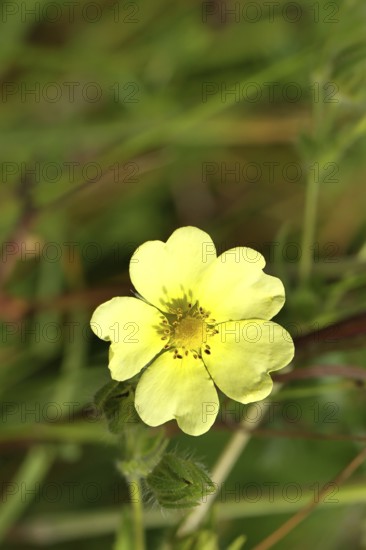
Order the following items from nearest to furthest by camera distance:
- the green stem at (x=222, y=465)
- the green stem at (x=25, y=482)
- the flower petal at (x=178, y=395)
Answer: the flower petal at (x=178, y=395) < the green stem at (x=222, y=465) < the green stem at (x=25, y=482)

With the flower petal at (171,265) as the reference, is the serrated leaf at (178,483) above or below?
below

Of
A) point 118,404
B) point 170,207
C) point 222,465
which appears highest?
A: point 118,404

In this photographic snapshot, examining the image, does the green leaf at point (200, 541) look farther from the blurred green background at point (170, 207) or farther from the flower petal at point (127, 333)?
the flower petal at point (127, 333)

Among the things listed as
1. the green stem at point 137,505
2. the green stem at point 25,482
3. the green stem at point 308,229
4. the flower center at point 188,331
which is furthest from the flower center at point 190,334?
the green stem at point 25,482

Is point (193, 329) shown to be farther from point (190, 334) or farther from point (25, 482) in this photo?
point (25, 482)

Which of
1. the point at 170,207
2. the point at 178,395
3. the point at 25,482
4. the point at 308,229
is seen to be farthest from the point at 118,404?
the point at 170,207

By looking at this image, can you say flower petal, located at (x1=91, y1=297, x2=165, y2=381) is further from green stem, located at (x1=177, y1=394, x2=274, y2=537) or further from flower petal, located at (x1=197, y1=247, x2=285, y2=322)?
green stem, located at (x1=177, y1=394, x2=274, y2=537)

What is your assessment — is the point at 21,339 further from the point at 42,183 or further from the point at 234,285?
the point at 234,285

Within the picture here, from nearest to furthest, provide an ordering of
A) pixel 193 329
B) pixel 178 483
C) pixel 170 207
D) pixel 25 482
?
1. pixel 178 483
2. pixel 193 329
3. pixel 25 482
4. pixel 170 207

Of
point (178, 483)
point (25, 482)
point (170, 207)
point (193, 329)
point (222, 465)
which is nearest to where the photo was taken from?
point (178, 483)
